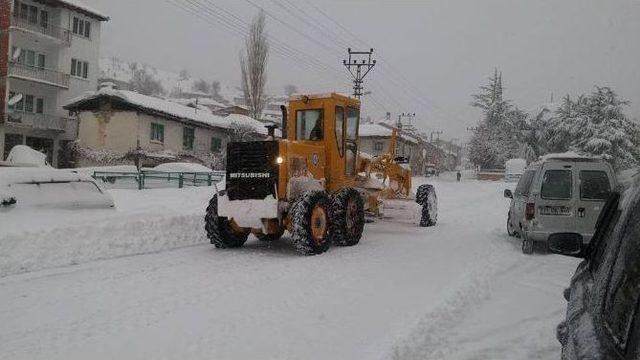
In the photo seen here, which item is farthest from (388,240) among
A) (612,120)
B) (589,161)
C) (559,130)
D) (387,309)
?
(559,130)

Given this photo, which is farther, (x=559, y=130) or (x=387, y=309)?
(x=559, y=130)

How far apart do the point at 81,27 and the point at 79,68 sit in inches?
124

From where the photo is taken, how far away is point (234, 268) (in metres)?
8.15

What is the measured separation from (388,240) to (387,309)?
18.6 ft

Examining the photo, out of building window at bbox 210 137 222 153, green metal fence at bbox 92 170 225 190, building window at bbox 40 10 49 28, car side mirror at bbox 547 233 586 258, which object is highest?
building window at bbox 40 10 49 28

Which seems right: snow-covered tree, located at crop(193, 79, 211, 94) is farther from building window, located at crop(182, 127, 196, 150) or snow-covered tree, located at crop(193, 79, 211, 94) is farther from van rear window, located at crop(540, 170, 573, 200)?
van rear window, located at crop(540, 170, 573, 200)

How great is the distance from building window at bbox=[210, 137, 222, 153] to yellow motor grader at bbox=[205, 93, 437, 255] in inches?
1157

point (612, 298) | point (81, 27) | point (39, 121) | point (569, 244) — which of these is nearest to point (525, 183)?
point (569, 244)

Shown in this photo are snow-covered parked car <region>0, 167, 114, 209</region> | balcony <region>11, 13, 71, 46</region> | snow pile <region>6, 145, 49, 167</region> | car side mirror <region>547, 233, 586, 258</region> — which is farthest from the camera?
balcony <region>11, 13, 71, 46</region>

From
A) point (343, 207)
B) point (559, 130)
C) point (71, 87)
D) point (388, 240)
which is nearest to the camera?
point (343, 207)

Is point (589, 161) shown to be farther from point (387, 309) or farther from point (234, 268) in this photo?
point (234, 268)

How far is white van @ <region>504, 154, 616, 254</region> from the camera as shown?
31.5ft

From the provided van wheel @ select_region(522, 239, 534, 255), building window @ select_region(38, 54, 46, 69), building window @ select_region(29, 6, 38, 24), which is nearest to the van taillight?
van wheel @ select_region(522, 239, 534, 255)

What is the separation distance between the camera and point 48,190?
9.23 meters
